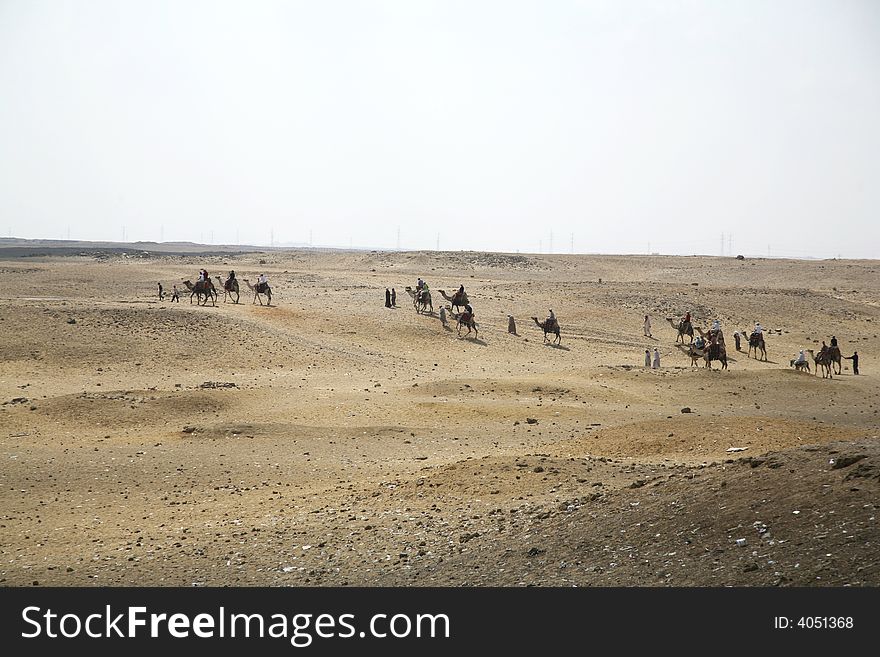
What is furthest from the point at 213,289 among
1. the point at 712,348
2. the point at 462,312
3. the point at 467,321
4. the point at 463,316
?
the point at 712,348

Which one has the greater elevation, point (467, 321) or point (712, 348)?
point (467, 321)

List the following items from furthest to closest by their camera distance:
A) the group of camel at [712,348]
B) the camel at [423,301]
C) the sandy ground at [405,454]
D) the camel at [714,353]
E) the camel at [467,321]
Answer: the camel at [423,301] → the camel at [467,321] → the group of camel at [712,348] → the camel at [714,353] → the sandy ground at [405,454]

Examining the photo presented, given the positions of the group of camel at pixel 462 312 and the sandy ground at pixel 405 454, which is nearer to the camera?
the sandy ground at pixel 405 454

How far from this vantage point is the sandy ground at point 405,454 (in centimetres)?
1035

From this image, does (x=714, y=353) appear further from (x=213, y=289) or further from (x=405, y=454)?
(x=213, y=289)

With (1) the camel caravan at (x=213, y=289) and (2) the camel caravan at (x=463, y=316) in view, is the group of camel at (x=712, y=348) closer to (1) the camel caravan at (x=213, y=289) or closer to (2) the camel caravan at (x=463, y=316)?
(2) the camel caravan at (x=463, y=316)

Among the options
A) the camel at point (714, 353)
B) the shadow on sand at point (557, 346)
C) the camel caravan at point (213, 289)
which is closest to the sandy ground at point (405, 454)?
the shadow on sand at point (557, 346)

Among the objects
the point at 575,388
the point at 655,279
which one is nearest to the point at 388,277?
the point at 655,279

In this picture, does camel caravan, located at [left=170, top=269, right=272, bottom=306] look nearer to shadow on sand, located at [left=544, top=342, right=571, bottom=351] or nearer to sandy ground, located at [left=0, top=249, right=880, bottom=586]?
sandy ground, located at [left=0, top=249, right=880, bottom=586]

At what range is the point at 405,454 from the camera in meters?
18.6

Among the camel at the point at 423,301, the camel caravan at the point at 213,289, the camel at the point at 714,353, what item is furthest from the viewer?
the camel at the point at 423,301

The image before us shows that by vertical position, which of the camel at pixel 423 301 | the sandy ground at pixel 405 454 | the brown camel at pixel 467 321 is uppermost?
the camel at pixel 423 301

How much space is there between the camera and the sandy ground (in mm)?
10352

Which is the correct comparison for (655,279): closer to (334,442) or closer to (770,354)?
(770,354)
